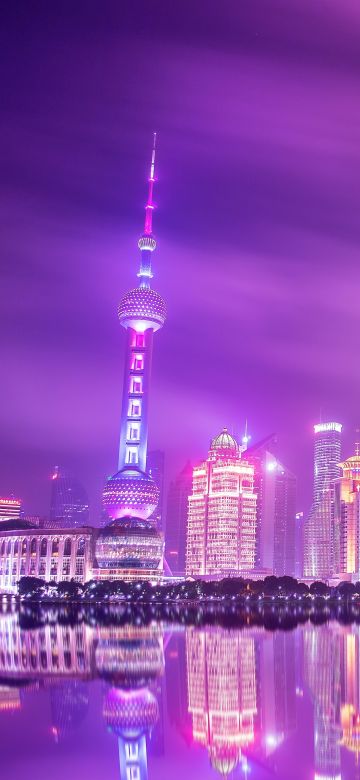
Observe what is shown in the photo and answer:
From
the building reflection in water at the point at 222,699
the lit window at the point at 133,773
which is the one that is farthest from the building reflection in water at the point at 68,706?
the lit window at the point at 133,773

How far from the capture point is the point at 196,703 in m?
39.2

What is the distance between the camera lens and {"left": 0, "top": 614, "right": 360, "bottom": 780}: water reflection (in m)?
28.9

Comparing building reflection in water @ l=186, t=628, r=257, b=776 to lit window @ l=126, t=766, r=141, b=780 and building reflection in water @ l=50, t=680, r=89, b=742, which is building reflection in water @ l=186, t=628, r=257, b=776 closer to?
lit window @ l=126, t=766, r=141, b=780

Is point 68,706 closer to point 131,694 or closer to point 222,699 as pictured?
point 131,694

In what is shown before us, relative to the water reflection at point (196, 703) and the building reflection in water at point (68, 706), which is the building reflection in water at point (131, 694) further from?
the building reflection in water at point (68, 706)

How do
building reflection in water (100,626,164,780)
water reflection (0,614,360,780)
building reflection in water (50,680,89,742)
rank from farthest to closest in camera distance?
building reflection in water (50,680,89,742)
building reflection in water (100,626,164,780)
water reflection (0,614,360,780)

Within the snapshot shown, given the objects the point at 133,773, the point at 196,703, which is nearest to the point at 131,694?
the point at 196,703

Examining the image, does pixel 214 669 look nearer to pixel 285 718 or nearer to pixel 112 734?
pixel 285 718

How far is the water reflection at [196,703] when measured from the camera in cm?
2892

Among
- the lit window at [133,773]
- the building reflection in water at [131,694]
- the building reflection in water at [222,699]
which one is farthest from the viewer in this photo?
the building reflection in water at [222,699]

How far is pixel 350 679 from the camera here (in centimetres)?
4828

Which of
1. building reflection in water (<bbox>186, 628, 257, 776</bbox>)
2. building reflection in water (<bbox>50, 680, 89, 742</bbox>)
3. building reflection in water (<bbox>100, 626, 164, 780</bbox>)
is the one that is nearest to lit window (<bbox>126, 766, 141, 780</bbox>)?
building reflection in water (<bbox>100, 626, 164, 780</bbox>)

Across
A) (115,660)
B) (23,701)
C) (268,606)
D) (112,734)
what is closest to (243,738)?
(112,734)

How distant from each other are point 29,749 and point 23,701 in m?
9.28
